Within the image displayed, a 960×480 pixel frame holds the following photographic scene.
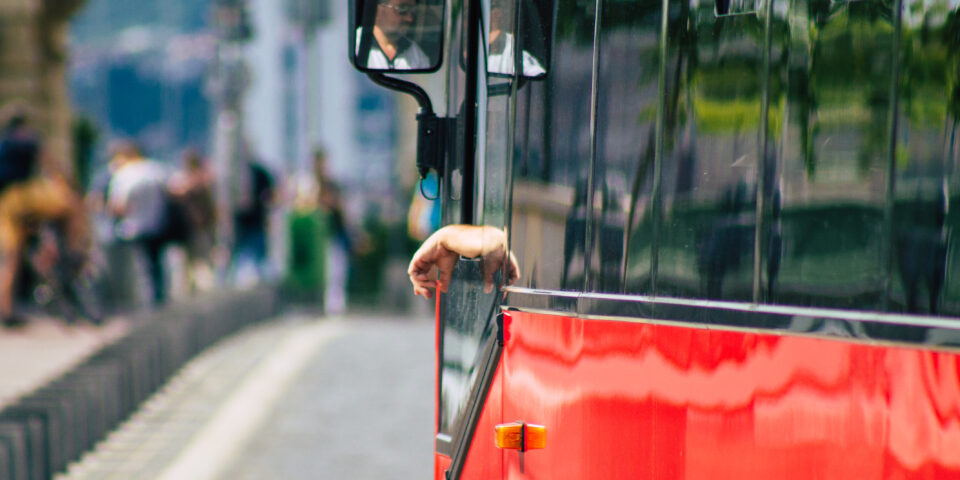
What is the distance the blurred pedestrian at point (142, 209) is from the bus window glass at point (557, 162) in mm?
11710

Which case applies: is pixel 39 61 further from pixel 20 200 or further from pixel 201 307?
pixel 201 307

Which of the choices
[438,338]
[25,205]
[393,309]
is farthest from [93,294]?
[438,338]

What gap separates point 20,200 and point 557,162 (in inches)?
411

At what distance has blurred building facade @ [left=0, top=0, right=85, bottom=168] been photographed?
56.7 feet

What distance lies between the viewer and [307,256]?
15867 millimetres

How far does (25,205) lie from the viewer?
1190 cm

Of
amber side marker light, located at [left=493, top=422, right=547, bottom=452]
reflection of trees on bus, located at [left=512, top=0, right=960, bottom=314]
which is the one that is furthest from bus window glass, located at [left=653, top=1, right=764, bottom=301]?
amber side marker light, located at [left=493, top=422, right=547, bottom=452]

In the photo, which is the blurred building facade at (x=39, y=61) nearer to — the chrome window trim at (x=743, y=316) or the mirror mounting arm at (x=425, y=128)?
the mirror mounting arm at (x=425, y=128)

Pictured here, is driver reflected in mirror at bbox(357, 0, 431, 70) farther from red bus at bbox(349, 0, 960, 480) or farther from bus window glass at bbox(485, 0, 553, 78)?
bus window glass at bbox(485, 0, 553, 78)

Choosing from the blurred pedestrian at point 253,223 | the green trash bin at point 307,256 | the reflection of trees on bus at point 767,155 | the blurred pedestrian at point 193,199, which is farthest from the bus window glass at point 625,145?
the blurred pedestrian at point 253,223

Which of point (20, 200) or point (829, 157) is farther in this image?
point (20, 200)

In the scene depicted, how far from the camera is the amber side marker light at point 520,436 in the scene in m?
2.58

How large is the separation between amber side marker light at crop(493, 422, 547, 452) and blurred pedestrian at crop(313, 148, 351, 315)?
12421mm

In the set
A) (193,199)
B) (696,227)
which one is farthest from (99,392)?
(193,199)
